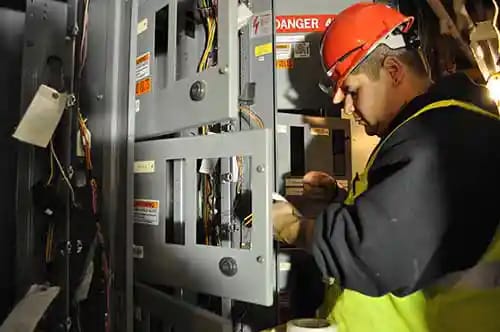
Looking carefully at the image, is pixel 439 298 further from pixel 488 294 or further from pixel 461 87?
pixel 461 87

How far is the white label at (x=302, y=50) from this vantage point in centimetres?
160

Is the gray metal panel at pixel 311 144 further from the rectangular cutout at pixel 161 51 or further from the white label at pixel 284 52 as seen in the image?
the rectangular cutout at pixel 161 51

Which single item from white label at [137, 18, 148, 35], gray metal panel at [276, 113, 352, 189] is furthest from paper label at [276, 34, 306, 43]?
white label at [137, 18, 148, 35]

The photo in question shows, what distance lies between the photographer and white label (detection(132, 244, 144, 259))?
1.25m

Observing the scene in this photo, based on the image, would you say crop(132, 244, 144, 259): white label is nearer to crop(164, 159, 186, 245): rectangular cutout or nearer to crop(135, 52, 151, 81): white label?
crop(164, 159, 186, 245): rectangular cutout

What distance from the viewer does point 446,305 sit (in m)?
0.98

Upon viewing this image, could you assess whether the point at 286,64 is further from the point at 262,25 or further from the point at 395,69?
the point at 395,69

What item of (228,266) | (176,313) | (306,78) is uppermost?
(306,78)

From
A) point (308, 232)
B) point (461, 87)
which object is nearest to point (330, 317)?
point (308, 232)

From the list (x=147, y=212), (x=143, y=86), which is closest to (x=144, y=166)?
(x=147, y=212)

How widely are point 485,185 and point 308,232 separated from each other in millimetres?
403

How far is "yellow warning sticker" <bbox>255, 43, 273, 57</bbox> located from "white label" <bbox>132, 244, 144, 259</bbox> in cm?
74

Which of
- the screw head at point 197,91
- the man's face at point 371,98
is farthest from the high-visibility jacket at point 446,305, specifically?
the screw head at point 197,91

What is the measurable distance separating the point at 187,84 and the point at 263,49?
46 centimetres
